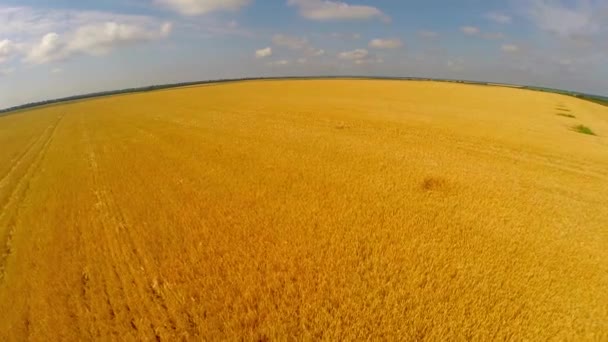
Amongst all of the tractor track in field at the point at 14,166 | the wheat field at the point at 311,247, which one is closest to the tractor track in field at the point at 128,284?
the wheat field at the point at 311,247

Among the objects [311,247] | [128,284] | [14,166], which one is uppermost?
[14,166]

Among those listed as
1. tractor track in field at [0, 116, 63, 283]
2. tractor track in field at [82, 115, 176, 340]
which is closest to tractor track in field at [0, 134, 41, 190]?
tractor track in field at [0, 116, 63, 283]

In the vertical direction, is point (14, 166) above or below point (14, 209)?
above

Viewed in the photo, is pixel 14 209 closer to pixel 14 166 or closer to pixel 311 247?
pixel 14 166

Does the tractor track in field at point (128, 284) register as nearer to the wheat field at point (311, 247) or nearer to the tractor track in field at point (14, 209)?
the wheat field at point (311, 247)

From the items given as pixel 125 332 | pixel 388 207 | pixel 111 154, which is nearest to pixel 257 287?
pixel 125 332

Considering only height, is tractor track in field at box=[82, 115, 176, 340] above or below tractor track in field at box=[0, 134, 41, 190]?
below

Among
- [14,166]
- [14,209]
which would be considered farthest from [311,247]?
[14,166]

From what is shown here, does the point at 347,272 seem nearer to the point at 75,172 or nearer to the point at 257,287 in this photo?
the point at 257,287

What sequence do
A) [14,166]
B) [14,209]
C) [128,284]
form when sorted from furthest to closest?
1. [14,166]
2. [14,209]
3. [128,284]

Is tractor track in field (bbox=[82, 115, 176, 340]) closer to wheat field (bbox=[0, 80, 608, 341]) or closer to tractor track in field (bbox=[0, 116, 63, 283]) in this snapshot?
wheat field (bbox=[0, 80, 608, 341])
